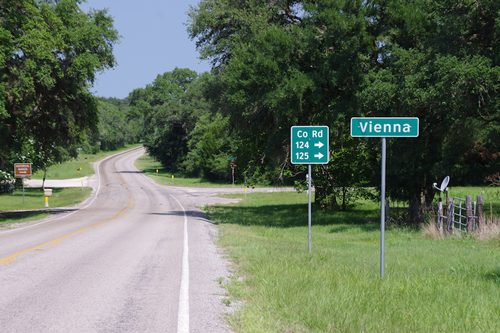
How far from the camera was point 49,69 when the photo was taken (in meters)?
26.9

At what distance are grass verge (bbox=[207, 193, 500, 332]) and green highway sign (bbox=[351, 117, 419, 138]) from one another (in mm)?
2407

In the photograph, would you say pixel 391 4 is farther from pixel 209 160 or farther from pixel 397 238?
pixel 209 160

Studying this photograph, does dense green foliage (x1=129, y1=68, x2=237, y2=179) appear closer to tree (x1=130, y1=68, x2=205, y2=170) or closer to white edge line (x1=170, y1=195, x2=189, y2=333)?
tree (x1=130, y1=68, x2=205, y2=170)

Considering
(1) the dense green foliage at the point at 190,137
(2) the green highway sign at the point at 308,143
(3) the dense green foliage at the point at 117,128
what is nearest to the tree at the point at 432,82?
(2) the green highway sign at the point at 308,143

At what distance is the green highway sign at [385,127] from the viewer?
384 inches

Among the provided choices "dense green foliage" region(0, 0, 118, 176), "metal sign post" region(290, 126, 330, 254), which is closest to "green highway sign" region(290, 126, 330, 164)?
"metal sign post" region(290, 126, 330, 254)

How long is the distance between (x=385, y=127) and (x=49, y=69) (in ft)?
68.8

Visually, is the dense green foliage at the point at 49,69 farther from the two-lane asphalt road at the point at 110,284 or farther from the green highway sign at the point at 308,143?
the green highway sign at the point at 308,143

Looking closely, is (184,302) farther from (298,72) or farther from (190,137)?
(190,137)

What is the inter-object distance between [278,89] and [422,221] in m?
8.29

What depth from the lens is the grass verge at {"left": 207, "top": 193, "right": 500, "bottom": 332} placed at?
6.74 metres

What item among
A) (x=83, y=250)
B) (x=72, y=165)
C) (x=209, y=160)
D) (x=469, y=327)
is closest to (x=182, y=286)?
(x=469, y=327)

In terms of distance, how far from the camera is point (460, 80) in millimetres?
18828

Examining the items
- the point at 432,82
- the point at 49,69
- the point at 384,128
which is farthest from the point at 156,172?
the point at 384,128
